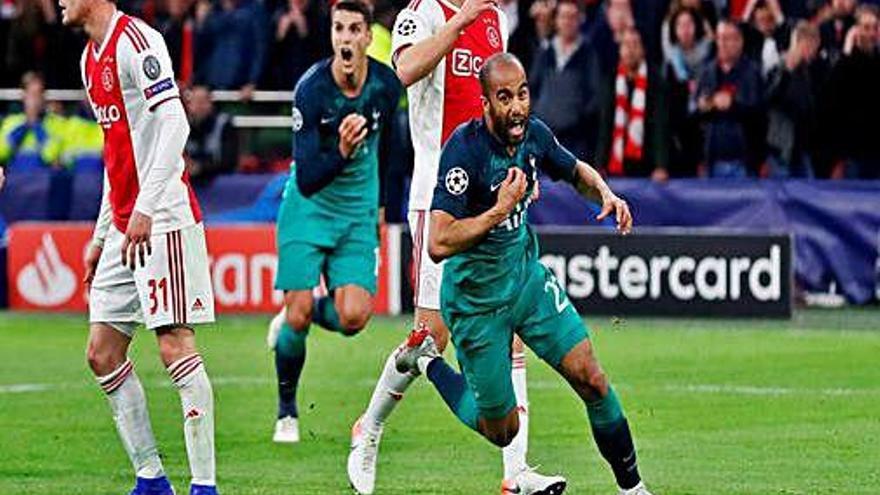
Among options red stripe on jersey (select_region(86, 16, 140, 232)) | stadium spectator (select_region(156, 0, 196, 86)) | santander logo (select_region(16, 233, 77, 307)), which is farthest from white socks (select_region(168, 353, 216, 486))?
stadium spectator (select_region(156, 0, 196, 86))

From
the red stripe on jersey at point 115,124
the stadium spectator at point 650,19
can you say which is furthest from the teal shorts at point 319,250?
the stadium spectator at point 650,19

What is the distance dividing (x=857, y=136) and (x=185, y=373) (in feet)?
44.6

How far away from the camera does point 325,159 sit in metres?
14.7

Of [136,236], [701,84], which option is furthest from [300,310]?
[701,84]

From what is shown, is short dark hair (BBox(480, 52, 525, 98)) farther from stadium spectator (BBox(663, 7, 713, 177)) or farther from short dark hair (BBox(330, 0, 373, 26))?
stadium spectator (BBox(663, 7, 713, 177))

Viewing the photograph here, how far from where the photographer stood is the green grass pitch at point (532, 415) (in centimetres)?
1295

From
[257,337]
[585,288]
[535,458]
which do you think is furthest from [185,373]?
[585,288]

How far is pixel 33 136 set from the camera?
27438 mm

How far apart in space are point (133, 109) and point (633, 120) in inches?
527

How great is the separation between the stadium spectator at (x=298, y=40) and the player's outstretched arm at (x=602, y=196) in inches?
598

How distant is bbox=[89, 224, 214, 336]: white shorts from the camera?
11.6 m

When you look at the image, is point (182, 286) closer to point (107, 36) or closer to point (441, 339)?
point (107, 36)

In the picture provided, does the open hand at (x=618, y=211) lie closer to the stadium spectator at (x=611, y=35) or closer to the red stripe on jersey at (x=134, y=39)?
the red stripe on jersey at (x=134, y=39)

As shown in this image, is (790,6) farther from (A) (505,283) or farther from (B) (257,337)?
(A) (505,283)
